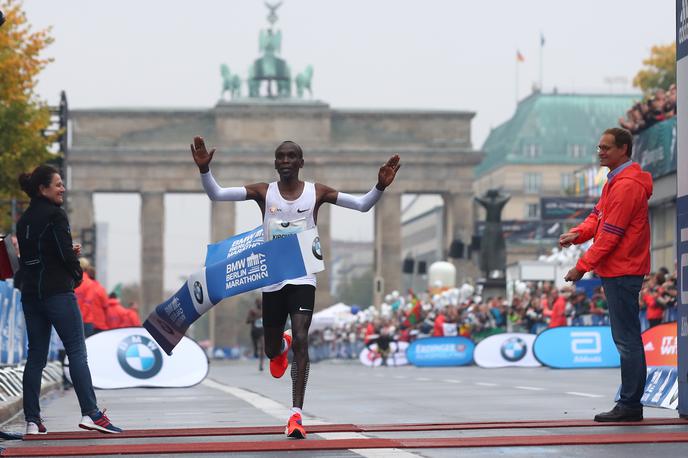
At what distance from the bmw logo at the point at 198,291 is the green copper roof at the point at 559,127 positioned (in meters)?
132

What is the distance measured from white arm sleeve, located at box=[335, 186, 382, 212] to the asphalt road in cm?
141

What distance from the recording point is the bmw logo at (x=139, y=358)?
20.3 meters

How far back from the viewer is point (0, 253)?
443 inches

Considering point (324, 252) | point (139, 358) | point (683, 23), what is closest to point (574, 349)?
point (139, 358)

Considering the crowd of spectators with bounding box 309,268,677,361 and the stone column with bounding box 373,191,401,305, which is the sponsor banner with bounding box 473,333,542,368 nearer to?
the crowd of spectators with bounding box 309,268,677,361

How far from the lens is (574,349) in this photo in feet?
95.2

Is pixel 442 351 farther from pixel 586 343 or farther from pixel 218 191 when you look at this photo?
pixel 218 191

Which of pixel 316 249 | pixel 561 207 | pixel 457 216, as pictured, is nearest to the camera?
pixel 316 249

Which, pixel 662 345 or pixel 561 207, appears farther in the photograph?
pixel 561 207

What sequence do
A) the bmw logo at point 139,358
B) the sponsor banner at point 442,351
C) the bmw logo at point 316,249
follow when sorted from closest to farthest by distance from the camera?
the bmw logo at point 316,249 → the bmw logo at point 139,358 → the sponsor banner at point 442,351

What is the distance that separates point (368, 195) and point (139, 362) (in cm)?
1012

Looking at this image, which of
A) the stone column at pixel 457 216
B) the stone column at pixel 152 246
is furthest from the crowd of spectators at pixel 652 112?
the stone column at pixel 152 246

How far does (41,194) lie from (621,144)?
149 inches

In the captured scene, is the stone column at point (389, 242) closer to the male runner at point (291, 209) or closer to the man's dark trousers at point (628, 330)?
the man's dark trousers at point (628, 330)
